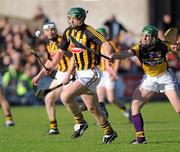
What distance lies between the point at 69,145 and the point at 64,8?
19.1 m

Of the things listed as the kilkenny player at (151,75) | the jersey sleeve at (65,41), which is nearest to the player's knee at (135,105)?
the kilkenny player at (151,75)

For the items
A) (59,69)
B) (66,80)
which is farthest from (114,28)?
(66,80)

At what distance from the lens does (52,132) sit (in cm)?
1616

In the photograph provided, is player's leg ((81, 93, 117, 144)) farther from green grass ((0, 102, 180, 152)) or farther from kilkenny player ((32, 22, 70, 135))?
kilkenny player ((32, 22, 70, 135))

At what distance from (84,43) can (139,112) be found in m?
1.40

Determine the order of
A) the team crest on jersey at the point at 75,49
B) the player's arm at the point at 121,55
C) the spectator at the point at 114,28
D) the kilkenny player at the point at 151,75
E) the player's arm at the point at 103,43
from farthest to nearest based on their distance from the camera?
the spectator at the point at 114,28, the team crest on jersey at the point at 75,49, the kilkenny player at the point at 151,75, the player's arm at the point at 103,43, the player's arm at the point at 121,55

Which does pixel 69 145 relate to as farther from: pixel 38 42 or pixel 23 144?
pixel 38 42

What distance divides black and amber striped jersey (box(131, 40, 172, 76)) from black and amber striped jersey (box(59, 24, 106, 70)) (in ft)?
2.01

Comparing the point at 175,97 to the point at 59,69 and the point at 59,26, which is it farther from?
the point at 59,26

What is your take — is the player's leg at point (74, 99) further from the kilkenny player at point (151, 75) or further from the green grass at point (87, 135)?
the kilkenny player at point (151, 75)

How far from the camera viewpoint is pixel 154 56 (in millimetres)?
13734

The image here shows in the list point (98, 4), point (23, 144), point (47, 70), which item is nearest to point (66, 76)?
point (47, 70)

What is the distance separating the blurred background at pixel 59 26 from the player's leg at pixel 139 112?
787cm

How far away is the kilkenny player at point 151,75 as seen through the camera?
13.5 m
